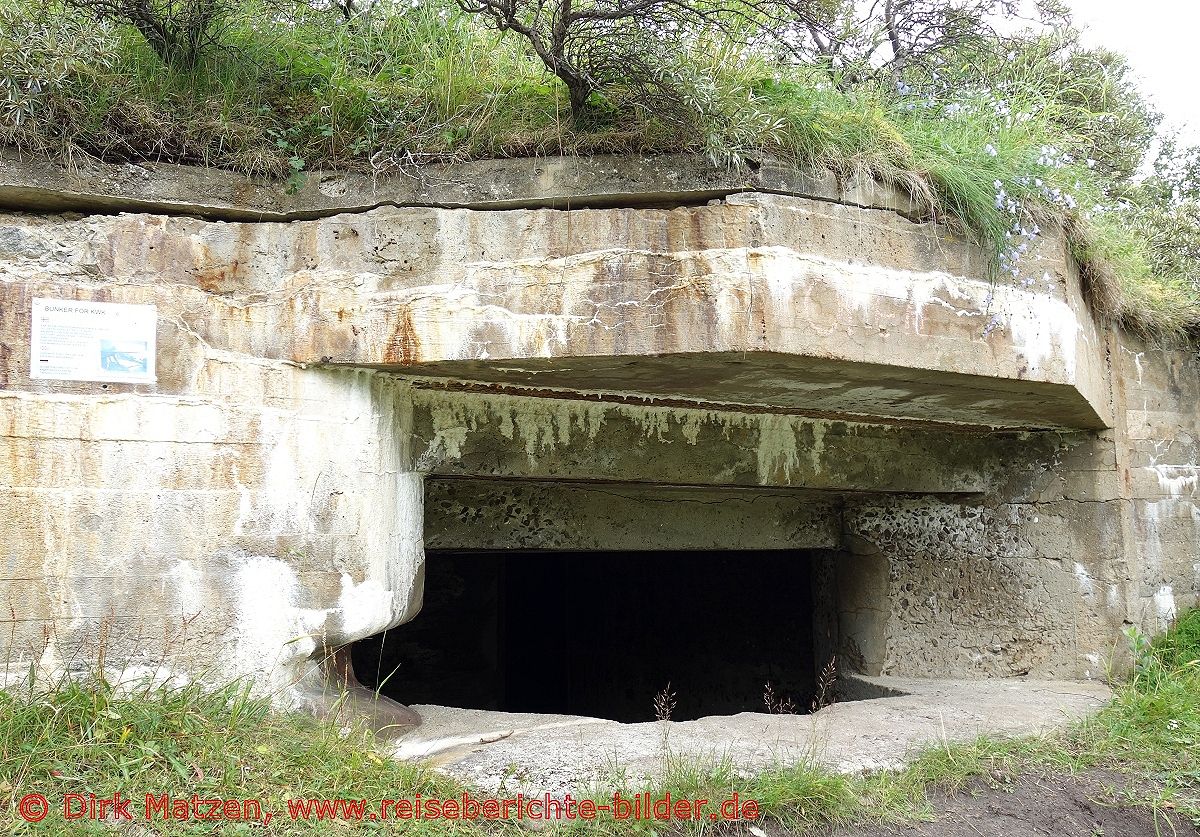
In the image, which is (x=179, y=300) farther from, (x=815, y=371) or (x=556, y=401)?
(x=815, y=371)

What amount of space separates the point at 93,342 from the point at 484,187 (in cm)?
126

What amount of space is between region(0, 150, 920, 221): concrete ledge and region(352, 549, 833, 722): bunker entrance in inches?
139

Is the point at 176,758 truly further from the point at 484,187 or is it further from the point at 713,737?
the point at 484,187

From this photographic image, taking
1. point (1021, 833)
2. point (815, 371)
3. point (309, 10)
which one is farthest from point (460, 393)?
point (1021, 833)

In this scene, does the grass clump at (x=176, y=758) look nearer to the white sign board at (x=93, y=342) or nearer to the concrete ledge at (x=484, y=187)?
the white sign board at (x=93, y=342)

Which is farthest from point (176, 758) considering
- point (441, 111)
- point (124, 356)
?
point (441, 111)

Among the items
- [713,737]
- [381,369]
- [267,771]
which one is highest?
[381,369]

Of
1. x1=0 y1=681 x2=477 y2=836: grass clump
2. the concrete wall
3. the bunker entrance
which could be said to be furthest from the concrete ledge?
the bunker entrance

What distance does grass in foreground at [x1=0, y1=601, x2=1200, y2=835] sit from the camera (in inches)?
88.8

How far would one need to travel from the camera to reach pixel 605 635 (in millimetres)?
7758

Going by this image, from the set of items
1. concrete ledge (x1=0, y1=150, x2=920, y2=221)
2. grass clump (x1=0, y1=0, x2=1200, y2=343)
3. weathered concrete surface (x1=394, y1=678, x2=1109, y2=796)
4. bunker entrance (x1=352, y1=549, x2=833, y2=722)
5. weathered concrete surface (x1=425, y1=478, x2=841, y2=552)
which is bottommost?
bunker entrance (x1=352, y1=549, x2=833, y2=722)

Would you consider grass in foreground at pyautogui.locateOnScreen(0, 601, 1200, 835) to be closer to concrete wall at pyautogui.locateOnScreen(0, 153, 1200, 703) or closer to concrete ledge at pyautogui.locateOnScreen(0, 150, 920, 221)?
concrete wall at pyautogui.locateOnScreen(0, 153, 1200, 703)

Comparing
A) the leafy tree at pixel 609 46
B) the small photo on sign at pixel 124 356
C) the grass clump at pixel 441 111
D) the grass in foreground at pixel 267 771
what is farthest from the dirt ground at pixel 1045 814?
the small photo on sign at pixel 124 356

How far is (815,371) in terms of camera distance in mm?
2984
